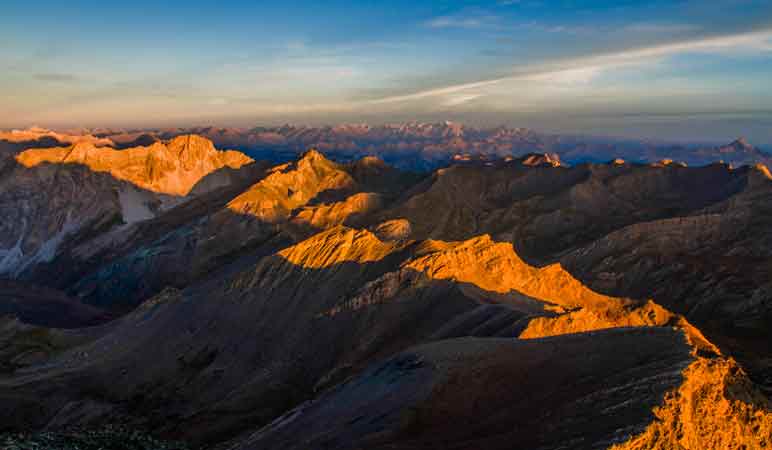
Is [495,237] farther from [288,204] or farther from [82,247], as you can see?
[82,247]


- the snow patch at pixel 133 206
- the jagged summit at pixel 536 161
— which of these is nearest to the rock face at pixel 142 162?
the snow patch at pixel 133 206

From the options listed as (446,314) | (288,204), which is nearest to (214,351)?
(446,314)

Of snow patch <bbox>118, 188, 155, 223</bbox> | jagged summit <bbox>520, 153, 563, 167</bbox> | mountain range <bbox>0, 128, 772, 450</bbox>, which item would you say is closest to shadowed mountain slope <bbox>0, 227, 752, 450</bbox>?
mountain range <bbox>0, 128, 772, 450</bbox>

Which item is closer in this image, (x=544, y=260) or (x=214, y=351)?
(x=214, y=351)

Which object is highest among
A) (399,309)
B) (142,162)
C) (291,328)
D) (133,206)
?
(142,162)

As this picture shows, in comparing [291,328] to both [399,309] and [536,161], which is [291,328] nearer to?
[399,309]

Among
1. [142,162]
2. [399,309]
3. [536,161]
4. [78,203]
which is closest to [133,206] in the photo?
[78,203]

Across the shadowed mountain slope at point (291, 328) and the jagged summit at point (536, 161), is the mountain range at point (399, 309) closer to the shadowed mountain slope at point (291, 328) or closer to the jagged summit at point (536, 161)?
the shadowed mountain slope at point (291, 328)

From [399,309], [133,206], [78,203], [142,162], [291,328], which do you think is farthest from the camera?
[142,162]
